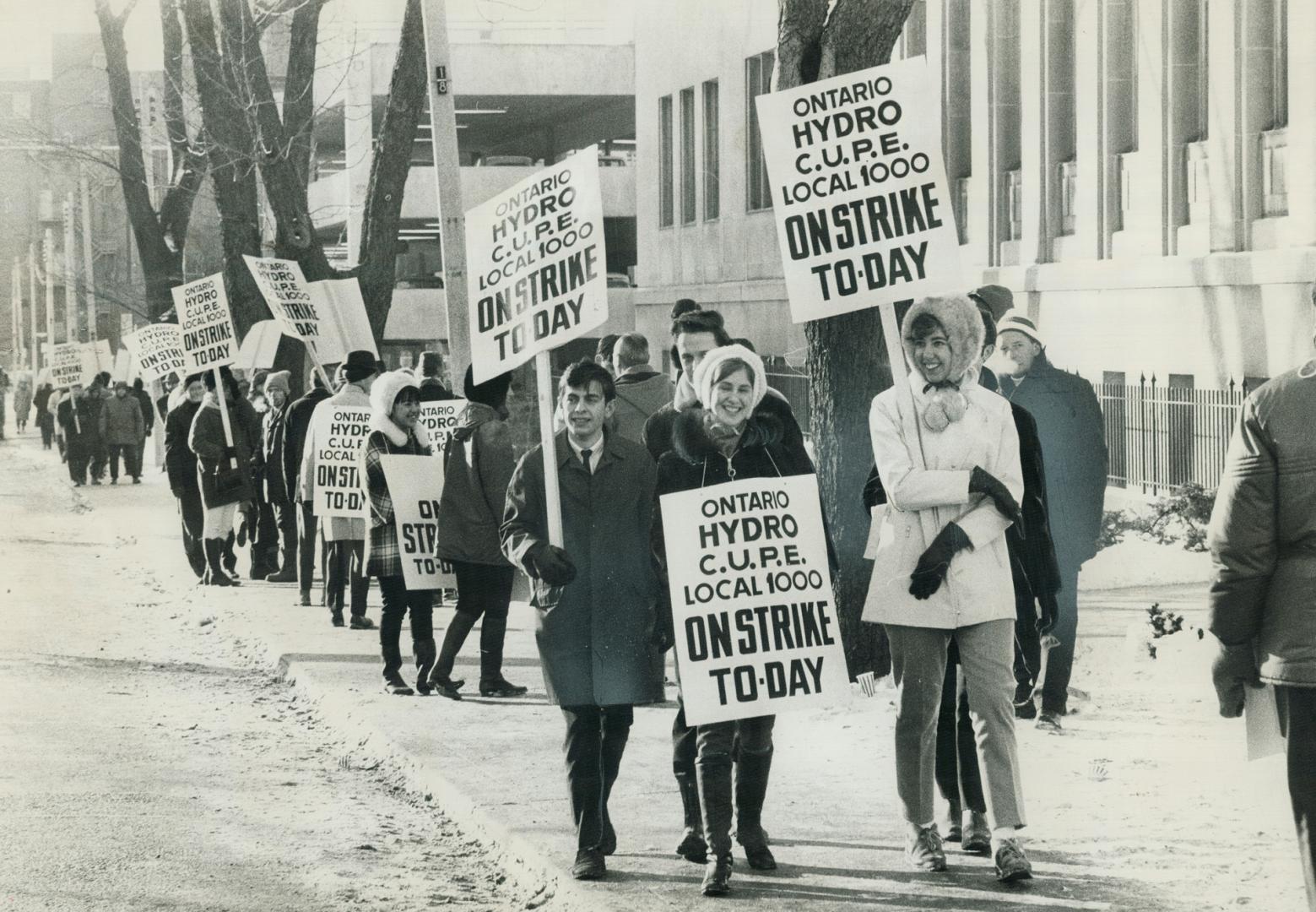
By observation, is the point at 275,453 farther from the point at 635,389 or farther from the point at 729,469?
the point at 729,469

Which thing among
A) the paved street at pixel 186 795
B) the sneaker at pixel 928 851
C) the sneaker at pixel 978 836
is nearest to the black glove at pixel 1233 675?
the sneaker at pixel 928 851

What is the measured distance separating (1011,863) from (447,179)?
26.3 ft

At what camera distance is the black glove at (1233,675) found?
17.1 feet

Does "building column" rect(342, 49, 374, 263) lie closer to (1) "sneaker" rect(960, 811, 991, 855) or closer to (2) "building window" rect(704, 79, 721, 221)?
(2) "building window" rect(704, 79, 721, 221)

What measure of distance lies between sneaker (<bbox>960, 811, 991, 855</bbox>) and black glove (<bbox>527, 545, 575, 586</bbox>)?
1.62 m

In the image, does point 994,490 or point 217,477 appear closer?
point 994,490

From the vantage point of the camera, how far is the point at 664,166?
3506cm

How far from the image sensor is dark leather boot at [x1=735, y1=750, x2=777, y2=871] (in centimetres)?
671

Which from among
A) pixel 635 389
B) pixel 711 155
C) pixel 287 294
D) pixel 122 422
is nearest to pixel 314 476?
pixel 287 294

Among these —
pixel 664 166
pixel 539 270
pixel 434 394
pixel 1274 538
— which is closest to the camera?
pixel 1274 538

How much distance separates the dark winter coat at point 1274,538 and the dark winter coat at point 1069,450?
12.2 ft

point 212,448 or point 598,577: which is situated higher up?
point 212,448

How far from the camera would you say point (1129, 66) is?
1900 centimetres

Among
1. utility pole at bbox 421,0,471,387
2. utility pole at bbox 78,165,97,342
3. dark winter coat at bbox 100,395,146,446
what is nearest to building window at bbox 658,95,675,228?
dark winter coat at bbox 100,395,146,446
